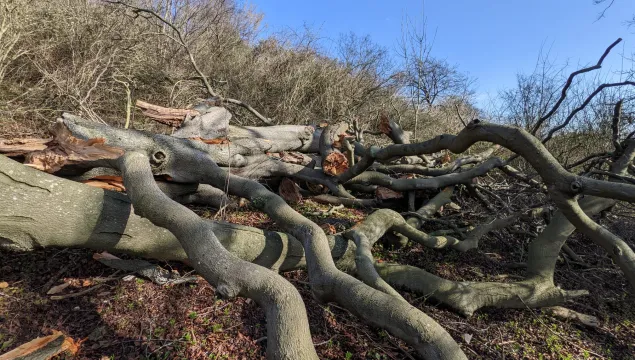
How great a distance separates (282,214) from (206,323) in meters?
0.96

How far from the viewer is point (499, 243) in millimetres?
4582

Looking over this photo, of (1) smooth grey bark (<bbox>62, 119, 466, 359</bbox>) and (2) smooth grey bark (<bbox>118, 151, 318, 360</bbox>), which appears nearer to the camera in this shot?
(2) smooth grey bark (<bbox>118, 151, 318, 360</bbox>)

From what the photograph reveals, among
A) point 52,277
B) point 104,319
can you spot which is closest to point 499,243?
point 104,319

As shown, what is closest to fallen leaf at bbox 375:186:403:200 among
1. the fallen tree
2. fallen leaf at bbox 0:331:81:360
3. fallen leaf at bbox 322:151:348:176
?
the fallen tree

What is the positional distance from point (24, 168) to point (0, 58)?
14.0 ft

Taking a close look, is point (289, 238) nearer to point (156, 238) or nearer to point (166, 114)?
point (156, 238)

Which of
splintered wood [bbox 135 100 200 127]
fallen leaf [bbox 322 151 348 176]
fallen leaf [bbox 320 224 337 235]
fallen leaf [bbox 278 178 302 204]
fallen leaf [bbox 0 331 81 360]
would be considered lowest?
fallen leaf [bbox 0 331 81 360]

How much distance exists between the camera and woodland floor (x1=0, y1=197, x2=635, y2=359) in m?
2.24

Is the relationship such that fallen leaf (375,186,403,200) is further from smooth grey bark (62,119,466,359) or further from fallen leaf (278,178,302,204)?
smooth grey bark (62,119,466,359)

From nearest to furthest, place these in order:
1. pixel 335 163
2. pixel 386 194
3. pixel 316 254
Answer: pixel 316 254 → pixel 335 163 → pixel 386 194

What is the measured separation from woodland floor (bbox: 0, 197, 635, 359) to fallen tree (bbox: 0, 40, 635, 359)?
9.1 inches

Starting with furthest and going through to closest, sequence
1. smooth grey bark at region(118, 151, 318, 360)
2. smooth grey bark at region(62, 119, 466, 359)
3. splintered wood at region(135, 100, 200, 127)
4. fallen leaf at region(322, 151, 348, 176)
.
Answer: fallen leaf at region(322, 151, 348, 176)
splintered wood at region(135, 100, 200, 127)
smooth grey bark at region(62, 119, 466, 359)
smooth grey bark at region(118, 151, 318, 360)

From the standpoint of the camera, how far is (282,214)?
9.12ft

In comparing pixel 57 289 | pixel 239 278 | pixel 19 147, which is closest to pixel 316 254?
pixel 239 278
